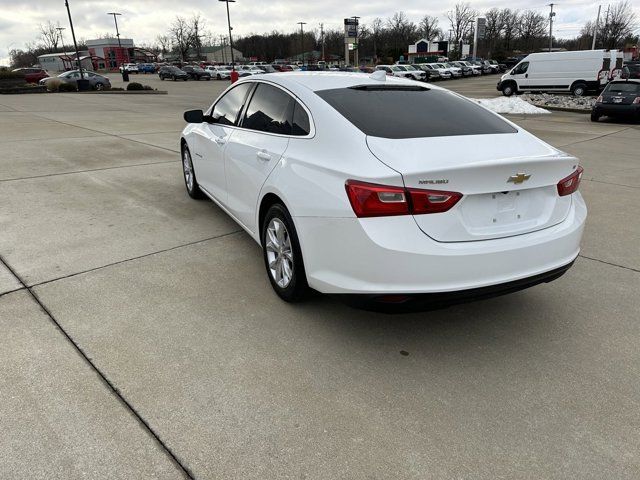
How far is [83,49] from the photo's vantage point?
10531cm

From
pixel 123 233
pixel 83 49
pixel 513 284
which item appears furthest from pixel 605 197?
pixel 83 49

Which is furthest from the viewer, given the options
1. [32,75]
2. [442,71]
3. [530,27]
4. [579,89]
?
[530,27]

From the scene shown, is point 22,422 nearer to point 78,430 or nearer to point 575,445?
point 78,430

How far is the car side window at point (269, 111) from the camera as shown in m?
3.53

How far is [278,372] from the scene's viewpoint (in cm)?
276

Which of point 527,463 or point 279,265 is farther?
point 279,265

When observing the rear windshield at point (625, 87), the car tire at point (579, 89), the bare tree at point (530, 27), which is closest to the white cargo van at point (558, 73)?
the car tire at point (579, 89)

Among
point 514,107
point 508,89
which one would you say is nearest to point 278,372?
point 514,107

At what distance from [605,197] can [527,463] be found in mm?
5481

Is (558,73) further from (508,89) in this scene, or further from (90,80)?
(90,80)

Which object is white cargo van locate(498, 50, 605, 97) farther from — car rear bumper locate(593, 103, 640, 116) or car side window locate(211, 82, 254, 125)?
car side window locate(211, 82, 254, 125)

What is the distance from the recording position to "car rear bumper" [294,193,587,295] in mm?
2520

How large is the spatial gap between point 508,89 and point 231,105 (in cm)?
2563

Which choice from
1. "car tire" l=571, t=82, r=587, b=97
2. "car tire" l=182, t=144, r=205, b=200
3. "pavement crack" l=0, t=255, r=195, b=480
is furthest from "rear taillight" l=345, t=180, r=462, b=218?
"car tire" l=571, t=82, r=587, b=97
